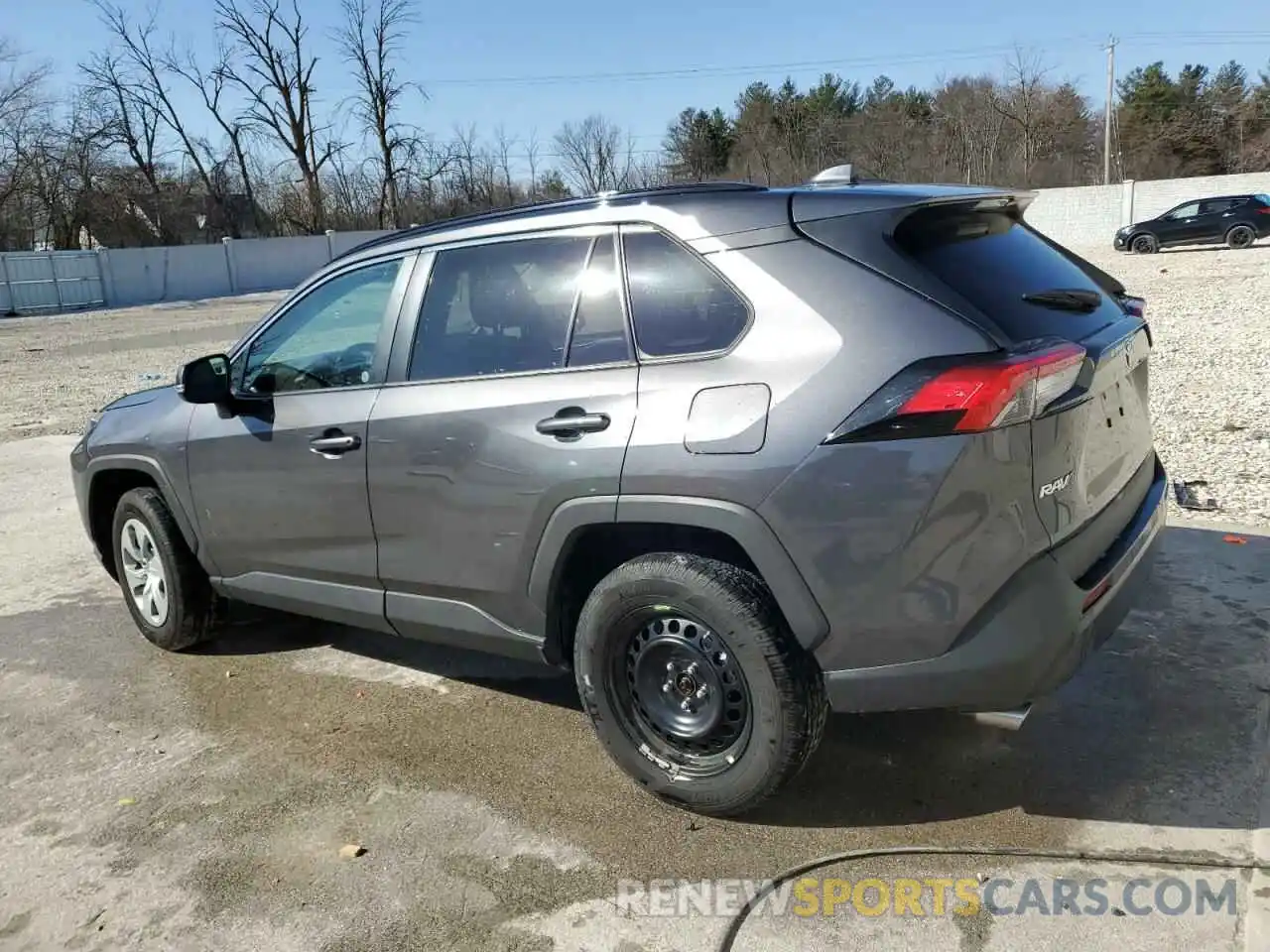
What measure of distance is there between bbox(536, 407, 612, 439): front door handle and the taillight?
2.41 feet

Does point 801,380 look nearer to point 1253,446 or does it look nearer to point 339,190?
point 1253,446

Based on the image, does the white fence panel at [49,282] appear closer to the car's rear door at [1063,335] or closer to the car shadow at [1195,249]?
the car shadow at [1195,249]

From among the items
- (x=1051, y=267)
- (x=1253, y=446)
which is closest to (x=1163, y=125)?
(x=1253, y=446)

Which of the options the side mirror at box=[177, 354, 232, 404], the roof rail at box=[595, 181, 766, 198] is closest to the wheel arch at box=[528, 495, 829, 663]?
the roof rail at box=[595, 181, 766, 198]

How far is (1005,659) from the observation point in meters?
2.61

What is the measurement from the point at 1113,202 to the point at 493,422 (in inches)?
1572

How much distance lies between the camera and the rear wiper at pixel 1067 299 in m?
2.96

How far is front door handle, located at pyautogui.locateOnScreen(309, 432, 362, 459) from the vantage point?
3.64 m

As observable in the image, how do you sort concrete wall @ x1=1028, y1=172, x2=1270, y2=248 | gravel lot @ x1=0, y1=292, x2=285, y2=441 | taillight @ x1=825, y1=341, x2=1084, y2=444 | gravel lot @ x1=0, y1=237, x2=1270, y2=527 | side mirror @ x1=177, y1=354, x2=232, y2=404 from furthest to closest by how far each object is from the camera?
concrete wall @ x1=1028, y1=172, x2=1270, y2=248 → gravel lot @ x1=0, y1=292, x2=285, y2=441 → gravel lot @ x1=0, y1=237, x2=1270, y2=527 → side mirror @ x1=177, y1=354, x2=232, y2=404 → taillight @ x1=825, y1=341, x2=1084, y2=444

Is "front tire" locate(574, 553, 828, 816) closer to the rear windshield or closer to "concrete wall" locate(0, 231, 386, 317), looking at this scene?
the rear windshield

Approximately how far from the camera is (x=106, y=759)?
3740 millimetres

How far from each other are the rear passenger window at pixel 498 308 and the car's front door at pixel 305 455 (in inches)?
7.6

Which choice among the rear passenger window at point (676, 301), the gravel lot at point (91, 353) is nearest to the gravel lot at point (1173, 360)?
the gravel lot at point (91, 353)

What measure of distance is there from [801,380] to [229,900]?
2.21 metres
